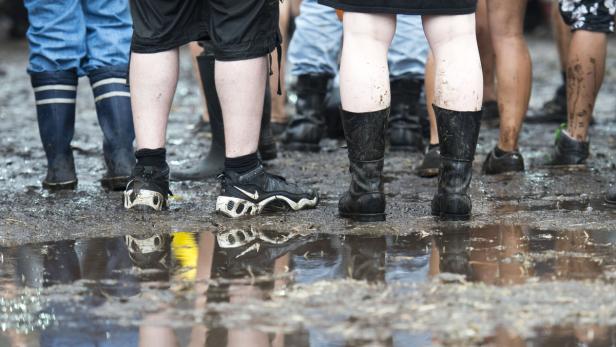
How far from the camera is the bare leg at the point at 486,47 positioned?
5.05 meters

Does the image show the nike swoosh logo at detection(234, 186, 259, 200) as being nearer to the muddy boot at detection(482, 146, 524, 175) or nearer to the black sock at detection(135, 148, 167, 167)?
the black sock at detection(135, 148, 167, 167)

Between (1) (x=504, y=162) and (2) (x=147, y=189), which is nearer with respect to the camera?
(2) (x=147, y=189)

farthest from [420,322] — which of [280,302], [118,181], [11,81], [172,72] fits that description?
[11,81]

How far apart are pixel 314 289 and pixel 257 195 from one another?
1.11 metres

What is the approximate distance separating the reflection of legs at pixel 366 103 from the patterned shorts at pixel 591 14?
140 cm

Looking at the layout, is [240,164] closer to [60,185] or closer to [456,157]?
[456,157]

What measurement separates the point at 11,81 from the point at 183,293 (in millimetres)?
6755

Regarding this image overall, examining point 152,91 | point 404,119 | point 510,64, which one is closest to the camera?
point 152,91

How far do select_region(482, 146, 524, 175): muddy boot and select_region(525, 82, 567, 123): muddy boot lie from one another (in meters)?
1.84

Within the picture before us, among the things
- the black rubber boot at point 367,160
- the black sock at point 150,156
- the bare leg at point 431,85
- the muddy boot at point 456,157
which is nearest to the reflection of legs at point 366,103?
the black rubber boot at point 367,160

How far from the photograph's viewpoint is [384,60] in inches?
145

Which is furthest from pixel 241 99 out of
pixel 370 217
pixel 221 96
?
pixel 370 217

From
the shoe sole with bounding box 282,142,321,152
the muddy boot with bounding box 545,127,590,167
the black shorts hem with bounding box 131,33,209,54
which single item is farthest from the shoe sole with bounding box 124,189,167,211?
the muddy boot with bounding box 545,127,590,167

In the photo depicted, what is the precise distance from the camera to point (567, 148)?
4.93 m
